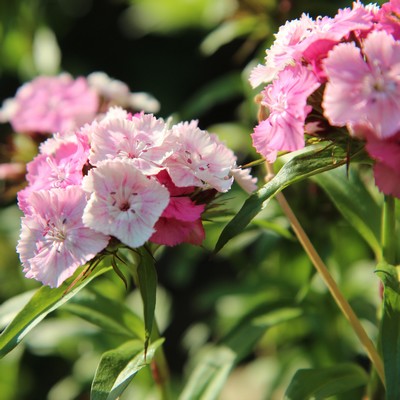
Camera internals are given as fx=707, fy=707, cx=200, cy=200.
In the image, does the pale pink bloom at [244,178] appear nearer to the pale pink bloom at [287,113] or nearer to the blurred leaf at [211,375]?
the pale pink bloom at [287,113]

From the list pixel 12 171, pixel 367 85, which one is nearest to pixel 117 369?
pixel 367 85

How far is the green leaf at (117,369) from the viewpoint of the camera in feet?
3.72

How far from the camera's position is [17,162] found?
192cm

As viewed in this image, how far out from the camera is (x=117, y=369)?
121cm

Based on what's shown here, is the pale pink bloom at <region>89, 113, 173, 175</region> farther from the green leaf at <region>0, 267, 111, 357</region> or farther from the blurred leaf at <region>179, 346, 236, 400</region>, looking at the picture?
the blurred leaf at <region>179, 346, 236, 400</region>

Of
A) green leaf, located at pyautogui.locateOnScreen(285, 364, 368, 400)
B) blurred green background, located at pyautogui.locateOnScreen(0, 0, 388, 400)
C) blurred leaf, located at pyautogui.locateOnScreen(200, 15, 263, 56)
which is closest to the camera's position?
green leaf, located at pyautogui.locateOnScreen(285, 364, 368, 400)

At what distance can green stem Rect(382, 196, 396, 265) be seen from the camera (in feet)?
4.09

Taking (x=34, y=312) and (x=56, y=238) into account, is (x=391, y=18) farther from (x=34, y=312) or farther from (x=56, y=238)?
(x=34, y=312)

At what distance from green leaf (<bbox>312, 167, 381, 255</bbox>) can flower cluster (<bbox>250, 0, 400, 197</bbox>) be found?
31cm

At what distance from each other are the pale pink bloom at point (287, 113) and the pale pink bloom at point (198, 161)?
85mm

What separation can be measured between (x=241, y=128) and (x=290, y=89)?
1133mm

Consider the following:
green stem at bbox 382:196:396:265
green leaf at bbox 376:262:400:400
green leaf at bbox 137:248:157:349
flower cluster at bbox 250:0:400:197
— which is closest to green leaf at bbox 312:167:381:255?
green stem at bbox 382:196:396:265

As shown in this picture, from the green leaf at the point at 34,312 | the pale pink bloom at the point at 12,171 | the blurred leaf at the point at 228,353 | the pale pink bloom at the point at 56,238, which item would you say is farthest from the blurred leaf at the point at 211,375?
the pale pink bloom at the point at 12,171

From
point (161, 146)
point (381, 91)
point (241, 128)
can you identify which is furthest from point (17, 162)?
point (381, 91)
